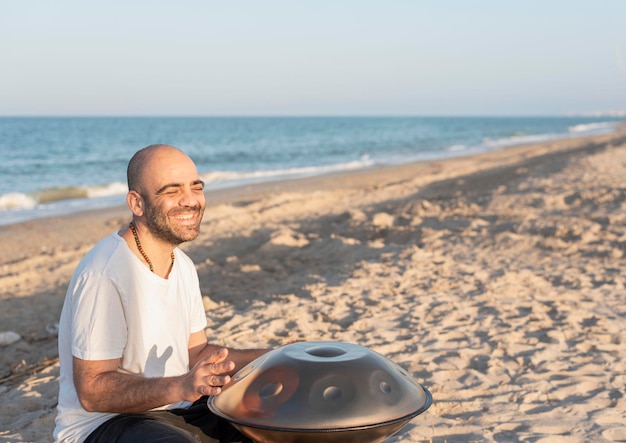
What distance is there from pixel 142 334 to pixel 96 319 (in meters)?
0.20

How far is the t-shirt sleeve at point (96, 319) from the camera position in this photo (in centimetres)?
212

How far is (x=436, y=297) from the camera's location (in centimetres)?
567

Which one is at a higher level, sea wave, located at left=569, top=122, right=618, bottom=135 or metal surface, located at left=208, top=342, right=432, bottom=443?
sea wave, located at left=569, top=122, right=618, bottom=135

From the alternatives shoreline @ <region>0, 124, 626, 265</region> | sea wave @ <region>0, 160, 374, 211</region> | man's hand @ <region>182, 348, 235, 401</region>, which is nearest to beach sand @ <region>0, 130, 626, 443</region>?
shoreline @ <region>0, 124, 626, 265</region>

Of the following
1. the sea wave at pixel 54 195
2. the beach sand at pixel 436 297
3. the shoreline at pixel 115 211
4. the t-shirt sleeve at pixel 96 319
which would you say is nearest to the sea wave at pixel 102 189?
the sea wave at pixel 54 195

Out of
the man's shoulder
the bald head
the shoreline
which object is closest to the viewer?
the man's shoulder

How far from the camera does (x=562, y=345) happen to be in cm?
447

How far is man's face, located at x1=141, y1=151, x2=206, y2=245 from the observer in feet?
7.65

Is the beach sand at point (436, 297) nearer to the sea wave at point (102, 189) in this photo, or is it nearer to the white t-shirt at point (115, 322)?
the white t-shirt at point (115, 322)

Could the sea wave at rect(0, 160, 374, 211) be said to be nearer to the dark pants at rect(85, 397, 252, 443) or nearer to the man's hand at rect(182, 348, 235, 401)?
the dark pants at rect(85, 397, 252, 443)

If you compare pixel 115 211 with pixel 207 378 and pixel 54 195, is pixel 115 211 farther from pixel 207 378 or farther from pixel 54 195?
pixel 207 378

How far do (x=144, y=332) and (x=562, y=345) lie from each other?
3165 mm

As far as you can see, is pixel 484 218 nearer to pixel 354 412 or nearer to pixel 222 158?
pixel 354 412

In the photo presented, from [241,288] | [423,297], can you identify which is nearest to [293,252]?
[241,288]
